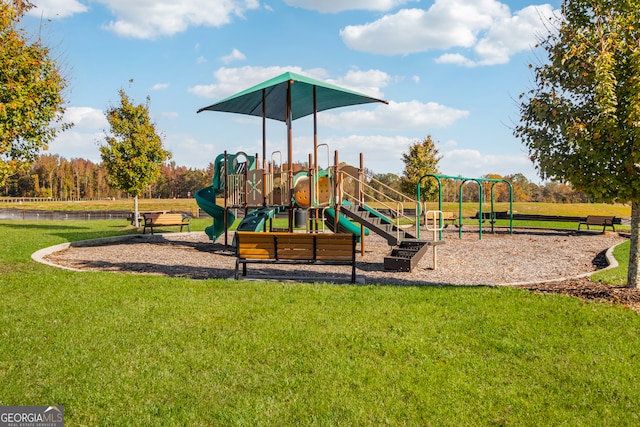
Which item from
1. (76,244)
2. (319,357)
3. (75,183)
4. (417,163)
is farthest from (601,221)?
(75,183)

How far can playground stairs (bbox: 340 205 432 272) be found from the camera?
11.2 meters

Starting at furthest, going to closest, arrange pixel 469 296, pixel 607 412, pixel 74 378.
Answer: pixel 469 296 → pixel 74 378 → pixel 607 412

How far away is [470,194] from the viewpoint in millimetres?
107500

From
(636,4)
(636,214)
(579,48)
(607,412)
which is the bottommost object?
(607,412)

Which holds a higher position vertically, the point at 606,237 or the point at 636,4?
the point at 636,4

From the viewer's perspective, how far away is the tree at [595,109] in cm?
775

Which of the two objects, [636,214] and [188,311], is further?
[636,214]

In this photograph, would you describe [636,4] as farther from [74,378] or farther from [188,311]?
[74,378]

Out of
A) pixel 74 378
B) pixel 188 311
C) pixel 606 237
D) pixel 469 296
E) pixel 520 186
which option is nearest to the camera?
pixel 74 378

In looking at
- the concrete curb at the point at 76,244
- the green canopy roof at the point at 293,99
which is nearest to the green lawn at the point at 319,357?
the concrete curb at the point at 76,244

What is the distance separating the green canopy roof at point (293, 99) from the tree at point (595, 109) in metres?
5.95

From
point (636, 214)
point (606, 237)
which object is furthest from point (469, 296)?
point (606, 237)

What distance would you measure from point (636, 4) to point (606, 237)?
1557cm

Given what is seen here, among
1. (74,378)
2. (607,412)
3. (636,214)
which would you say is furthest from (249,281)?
(636,214)
